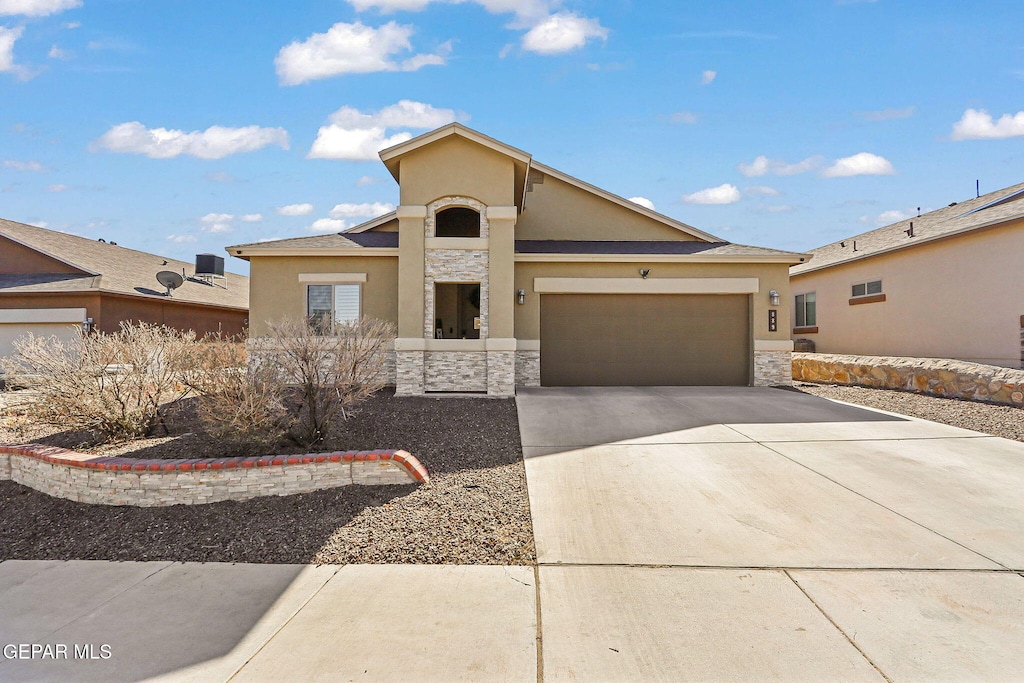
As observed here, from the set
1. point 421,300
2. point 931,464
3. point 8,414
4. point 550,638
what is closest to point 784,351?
point 931,464

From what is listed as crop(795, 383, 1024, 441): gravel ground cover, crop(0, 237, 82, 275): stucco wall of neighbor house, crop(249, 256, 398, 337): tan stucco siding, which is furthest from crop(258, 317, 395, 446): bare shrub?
crop(0, 237, 82, 275): stucco wall of neighbor house

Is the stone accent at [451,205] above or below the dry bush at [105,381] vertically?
above

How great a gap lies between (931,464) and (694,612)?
5387 mm

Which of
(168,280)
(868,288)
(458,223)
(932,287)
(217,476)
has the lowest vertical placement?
(217,476)

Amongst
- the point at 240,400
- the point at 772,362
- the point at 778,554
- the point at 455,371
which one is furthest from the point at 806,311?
the point at 240,400

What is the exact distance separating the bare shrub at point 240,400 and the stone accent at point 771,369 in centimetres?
1176

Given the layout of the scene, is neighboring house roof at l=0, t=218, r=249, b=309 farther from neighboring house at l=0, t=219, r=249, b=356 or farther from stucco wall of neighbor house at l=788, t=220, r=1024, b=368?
stucco wall of neighbor house at l=788, t=220, r=1024, b=368

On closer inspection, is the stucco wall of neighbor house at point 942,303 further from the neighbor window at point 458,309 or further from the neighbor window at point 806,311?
the neighbor window at point 458,309

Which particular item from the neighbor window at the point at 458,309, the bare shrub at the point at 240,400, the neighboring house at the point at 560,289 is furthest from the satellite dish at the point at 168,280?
the bare shrub at the point at 240,400

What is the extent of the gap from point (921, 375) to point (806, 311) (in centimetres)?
779

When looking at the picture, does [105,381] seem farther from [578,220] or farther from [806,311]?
[806,311]

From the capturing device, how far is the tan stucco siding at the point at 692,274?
1421 cm

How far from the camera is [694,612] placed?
3902 mm

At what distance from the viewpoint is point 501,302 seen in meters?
12.6
